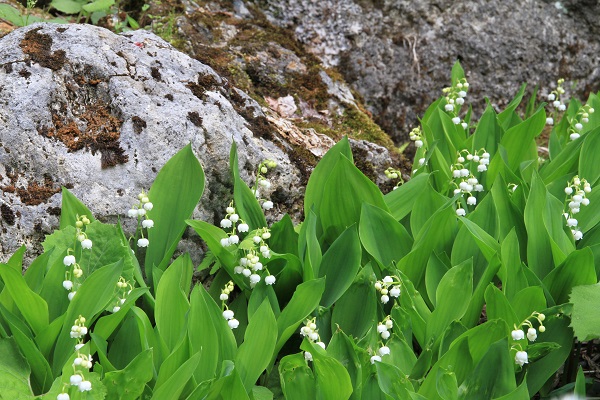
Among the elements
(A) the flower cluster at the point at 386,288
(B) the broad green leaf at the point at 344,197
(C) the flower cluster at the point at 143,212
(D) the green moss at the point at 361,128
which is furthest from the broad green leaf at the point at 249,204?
(D) the green moss at the point at 361,128

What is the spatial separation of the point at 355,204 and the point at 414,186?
0.31 meters

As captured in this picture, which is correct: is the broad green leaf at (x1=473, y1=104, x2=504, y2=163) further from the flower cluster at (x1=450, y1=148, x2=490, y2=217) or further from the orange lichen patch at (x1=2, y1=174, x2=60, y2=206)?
the orange lichen patch at (x1=2, y1=174, x2=60, y2=206)

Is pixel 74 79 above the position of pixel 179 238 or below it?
above

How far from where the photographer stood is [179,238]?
2.96 meters

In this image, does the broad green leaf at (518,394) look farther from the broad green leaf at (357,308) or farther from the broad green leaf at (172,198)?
the broad green leaf at (172,198)

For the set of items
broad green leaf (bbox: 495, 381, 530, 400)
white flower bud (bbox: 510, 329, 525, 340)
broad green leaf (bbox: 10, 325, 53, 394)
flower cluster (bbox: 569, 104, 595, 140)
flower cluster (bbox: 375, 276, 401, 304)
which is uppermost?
flower cluster (bbox: 569, 104, 595, 140)

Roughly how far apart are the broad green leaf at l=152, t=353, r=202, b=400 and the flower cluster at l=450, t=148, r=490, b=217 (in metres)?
1.45

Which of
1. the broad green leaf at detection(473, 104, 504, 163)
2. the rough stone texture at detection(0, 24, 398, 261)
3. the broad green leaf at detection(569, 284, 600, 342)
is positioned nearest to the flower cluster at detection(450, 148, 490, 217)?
the broad green leaf at detection(473, 104, 504, 163)

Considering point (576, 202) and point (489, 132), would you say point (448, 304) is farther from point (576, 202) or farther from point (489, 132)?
point (489, 132)

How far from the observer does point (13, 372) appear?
2422mm

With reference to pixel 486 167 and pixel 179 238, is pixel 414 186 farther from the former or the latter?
pixel 179 238

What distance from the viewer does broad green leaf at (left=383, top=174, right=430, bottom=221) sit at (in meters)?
3.20

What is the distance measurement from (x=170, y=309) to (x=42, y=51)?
143 centimetres

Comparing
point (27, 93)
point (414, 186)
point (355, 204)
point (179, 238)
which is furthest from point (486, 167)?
point (27, 93)
